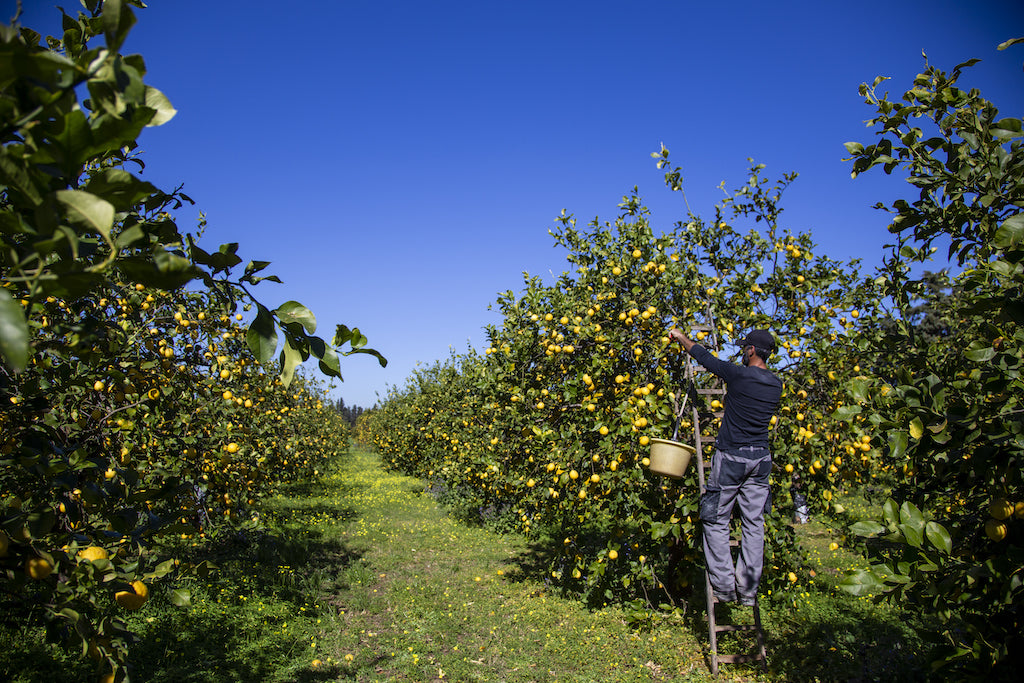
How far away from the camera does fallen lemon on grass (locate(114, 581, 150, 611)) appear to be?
1.32m

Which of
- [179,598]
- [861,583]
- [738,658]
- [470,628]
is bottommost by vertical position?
[470,628]

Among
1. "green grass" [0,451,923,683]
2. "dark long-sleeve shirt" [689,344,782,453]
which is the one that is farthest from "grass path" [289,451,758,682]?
"dark long-sleeve shirt" [689,344,782,453]

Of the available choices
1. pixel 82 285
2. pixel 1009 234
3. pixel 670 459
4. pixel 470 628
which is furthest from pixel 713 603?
pixel 82 285

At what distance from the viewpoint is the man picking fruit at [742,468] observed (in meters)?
3.54

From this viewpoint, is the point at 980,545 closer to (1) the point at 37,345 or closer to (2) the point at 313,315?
(2) the point at 313,315

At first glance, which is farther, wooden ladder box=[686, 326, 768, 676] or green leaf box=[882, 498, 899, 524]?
wooden ladder box=[686, 326, 768, 676]

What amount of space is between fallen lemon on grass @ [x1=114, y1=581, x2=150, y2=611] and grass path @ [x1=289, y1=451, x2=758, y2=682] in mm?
3509

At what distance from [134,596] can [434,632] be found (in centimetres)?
446

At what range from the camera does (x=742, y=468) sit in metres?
3.58

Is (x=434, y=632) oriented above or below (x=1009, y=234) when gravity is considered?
Result: below

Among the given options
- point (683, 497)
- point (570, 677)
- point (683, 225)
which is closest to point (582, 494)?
point (683, 497)

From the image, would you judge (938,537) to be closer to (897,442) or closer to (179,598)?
(897,442)

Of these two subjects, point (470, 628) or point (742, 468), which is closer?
point (742, 468)

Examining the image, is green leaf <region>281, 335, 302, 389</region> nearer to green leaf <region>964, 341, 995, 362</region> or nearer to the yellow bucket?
green leaf <region>964, 341, 995, 362</region>
